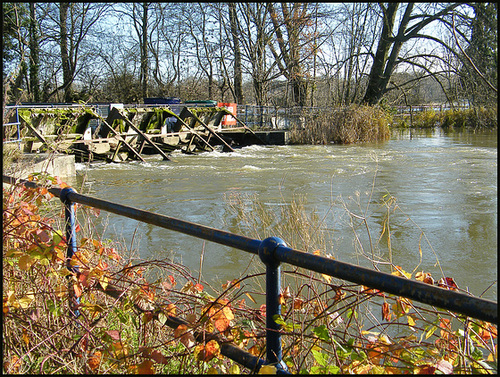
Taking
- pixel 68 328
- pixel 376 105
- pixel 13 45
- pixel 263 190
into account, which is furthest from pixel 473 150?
pixel 13 45

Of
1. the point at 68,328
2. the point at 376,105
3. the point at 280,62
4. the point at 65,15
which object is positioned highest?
the point at 65,15

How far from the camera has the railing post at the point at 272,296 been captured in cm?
176

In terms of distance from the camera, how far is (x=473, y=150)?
20203mm

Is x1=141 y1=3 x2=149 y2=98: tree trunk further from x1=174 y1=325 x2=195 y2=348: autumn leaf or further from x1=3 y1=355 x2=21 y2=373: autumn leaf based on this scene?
x1=174 y1=325 x2=195 y2=348: autumn leaf

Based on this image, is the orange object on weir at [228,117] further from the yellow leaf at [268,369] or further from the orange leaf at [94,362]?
the yellow leaf at [268,369]

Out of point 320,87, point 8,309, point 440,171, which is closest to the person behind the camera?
point 8,309

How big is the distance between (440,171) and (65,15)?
23322mm

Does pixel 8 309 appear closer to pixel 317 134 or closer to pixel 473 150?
pixel 473 150

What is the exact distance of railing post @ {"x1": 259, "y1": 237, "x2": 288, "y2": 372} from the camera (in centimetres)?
176

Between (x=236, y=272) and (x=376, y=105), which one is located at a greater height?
(x=376, y=105)

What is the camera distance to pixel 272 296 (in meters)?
1.89

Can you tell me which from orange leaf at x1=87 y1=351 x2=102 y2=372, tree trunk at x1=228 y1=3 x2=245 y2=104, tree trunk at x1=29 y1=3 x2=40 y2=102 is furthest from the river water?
tree trunk at x1=29 y1=3 x2=40 y2=102

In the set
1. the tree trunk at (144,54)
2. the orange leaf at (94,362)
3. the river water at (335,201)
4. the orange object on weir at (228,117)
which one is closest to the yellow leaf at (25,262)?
the orange leaf at (94,362)

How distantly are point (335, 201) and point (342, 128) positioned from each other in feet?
46.2
